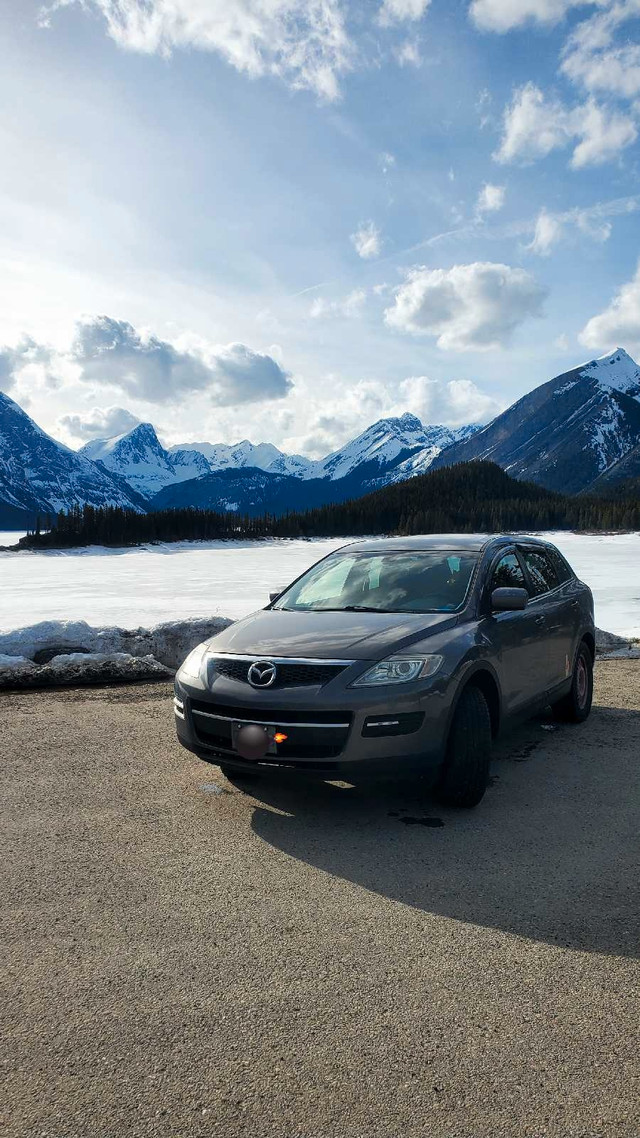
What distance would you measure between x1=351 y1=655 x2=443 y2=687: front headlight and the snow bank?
5143 millimetres

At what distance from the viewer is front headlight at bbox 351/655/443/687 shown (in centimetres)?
431

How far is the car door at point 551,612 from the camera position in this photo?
6247mm

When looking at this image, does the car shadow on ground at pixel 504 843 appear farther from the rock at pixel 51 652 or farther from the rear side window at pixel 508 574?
the rock at pixel 51 652

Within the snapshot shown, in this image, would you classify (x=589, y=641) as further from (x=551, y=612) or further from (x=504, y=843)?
(x=504, y=843)

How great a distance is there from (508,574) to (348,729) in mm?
2465

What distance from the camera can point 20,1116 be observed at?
216 cm

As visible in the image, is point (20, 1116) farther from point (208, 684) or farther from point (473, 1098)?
point (208, 684)

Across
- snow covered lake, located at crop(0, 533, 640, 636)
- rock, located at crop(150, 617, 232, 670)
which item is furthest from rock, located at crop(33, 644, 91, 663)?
rock, located at crop(150, 617, 232, 670)

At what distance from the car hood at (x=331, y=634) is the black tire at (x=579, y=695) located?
8.07 ft

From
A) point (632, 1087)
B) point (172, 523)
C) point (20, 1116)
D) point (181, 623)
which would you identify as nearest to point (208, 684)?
point (20, 1116)

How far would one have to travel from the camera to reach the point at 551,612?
6449 mm

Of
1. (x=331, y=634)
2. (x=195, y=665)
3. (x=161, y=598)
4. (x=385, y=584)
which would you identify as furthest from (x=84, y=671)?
(x=161, y=598)

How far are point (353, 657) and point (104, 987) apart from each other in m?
2.14

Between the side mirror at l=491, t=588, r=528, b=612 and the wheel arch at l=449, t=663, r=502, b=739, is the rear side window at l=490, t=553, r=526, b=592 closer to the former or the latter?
the side mirror at l=491, t=588, r=528, b=612
